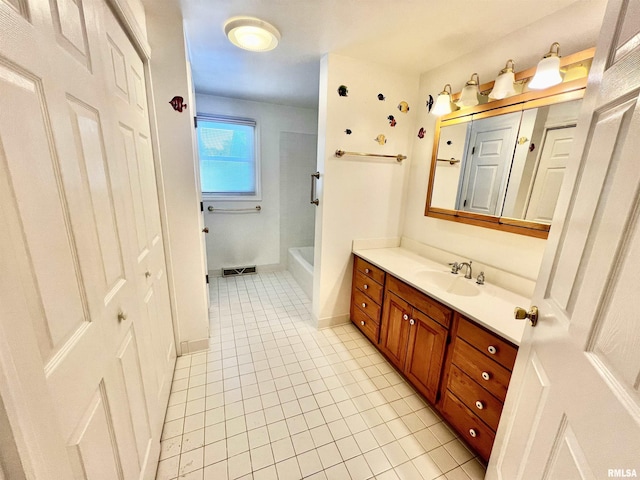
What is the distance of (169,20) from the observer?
151 centimetres

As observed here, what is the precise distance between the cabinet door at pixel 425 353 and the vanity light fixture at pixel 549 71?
1369mm

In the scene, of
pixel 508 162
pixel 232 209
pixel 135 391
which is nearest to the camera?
pixel 135 391

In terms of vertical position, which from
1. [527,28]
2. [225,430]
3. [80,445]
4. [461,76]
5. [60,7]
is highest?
[527,28]

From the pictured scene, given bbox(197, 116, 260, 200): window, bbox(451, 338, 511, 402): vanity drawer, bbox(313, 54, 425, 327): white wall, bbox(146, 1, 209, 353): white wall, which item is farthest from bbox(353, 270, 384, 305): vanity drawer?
bbox(197, 116, 260, 200): window

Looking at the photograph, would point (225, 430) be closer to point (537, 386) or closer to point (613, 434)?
point (537, 386)

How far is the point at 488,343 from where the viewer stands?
1203mm

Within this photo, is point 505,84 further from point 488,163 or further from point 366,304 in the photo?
point 366,304

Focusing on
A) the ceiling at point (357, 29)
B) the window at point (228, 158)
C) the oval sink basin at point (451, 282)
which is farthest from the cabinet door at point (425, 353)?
the window at point (228, 158)

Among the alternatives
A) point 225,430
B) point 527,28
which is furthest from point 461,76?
point 225,430

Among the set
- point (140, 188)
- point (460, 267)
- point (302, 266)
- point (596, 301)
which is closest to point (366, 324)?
point (460, 267)

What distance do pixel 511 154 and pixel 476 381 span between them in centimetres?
131

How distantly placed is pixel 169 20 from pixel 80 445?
2.04m

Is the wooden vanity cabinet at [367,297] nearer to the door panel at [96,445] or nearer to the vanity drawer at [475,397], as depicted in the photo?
the vanity drawer at [475,397]

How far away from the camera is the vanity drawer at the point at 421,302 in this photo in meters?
1.43
